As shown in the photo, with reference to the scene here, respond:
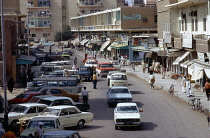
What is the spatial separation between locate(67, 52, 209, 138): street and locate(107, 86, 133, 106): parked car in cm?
53

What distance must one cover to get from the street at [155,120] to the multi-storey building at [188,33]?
3629 millimetres

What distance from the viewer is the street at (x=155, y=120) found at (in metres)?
21.4

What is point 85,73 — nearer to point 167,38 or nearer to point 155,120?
point 167,38

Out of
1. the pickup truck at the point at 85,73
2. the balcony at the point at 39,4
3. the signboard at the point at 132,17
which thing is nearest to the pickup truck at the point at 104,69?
the pickup truck at the point at 85,73

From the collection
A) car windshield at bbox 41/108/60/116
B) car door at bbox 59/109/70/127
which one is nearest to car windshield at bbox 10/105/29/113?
car windshield at bbox 41/108/60/116

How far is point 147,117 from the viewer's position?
85.1ft

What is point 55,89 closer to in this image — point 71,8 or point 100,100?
point 100,100

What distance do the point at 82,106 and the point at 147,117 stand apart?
3610mm

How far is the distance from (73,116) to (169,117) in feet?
19.8

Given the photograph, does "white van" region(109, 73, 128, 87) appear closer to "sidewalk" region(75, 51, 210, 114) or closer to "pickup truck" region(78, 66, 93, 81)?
"sidewalk" region(75, 51, 210, 114)

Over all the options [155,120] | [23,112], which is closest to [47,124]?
[23,112]

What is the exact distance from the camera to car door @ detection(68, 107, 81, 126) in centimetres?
2227

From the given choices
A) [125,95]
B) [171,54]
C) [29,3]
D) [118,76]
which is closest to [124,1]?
[29,3]

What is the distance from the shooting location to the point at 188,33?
132 ft
